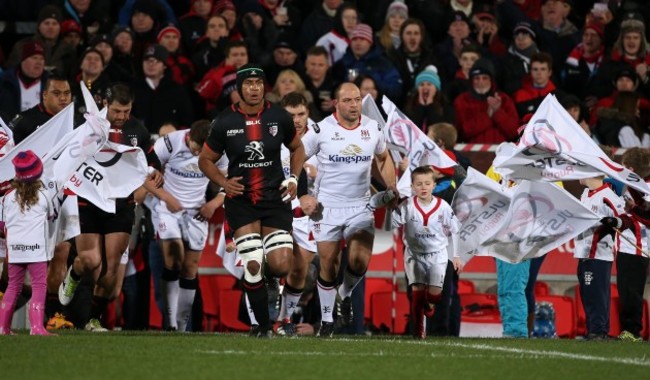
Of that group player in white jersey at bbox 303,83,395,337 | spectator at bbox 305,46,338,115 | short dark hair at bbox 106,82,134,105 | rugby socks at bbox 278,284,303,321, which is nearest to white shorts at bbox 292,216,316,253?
rugby socks at bbox 278,284,303,321

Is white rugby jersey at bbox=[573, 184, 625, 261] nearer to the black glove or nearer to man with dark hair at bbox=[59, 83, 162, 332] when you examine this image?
the black glove

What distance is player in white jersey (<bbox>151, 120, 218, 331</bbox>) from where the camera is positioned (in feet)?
55.6

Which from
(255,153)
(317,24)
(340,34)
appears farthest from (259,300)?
(317,24)

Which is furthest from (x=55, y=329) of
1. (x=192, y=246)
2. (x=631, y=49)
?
(x=631, y=49)

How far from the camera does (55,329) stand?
15.4 meters

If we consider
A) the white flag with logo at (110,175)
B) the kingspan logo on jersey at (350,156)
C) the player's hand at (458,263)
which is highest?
the kingspan logo on jersey at (350,156)

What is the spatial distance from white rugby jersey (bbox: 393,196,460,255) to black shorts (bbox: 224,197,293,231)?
1.57m

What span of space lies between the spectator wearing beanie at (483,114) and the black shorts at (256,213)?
576 cm

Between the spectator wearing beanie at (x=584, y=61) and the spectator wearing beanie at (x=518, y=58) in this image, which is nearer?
the spectator wearing beanie at (x=518, y=58)

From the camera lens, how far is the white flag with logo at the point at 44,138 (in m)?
14.5

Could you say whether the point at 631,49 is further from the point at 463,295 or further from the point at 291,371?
the point at 291,371

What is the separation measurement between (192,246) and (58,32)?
4284 mm

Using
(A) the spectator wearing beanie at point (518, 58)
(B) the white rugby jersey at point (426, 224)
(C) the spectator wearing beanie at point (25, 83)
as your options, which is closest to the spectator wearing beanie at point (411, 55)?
(A) the spectator wearing beanie at point (518, 58)

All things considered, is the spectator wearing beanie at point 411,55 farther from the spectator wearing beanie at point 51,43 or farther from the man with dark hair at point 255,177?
the man with dark hair at point 255,177
